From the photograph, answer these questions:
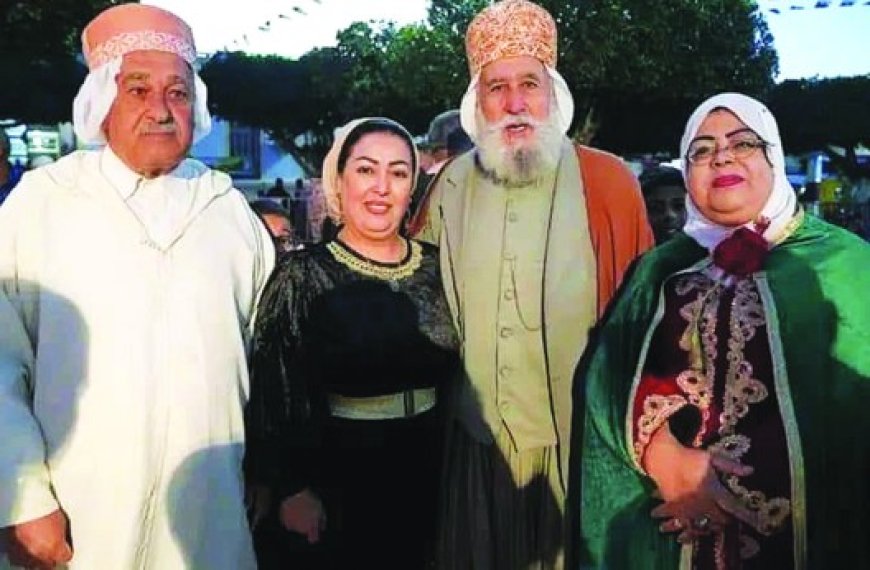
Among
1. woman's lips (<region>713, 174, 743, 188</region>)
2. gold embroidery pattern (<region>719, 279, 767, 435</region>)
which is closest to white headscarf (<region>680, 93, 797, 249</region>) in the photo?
woman's lips (<region>713, 174, 743, 188</region>)

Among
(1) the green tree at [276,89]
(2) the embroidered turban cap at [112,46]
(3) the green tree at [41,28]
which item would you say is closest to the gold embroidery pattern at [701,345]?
(2) the embroidered turban cap at [112,46]

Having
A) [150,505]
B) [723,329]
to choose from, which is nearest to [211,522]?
[150,505]

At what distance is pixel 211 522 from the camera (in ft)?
9.82

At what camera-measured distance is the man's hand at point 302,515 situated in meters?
3.21

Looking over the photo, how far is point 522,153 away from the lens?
3.55 m

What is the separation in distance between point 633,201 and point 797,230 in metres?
0.72

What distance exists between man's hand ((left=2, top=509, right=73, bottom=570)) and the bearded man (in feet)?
4.30

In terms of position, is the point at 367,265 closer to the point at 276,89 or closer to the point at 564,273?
the point at 564,273

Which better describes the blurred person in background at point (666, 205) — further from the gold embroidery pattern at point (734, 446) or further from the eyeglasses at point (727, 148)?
the gold embroidery pattern at point (734, 446)

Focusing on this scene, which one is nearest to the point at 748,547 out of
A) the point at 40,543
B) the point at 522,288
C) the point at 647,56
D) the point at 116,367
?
the point at 522,288

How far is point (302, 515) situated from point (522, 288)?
1.01m

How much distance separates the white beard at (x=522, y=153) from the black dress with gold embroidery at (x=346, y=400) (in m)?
0.52

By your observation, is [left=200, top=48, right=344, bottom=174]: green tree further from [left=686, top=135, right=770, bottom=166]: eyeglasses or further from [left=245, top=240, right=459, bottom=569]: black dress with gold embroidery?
[left=686, top=135, right=770, bottom=166]: eyeglasses

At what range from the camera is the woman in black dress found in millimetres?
3174
